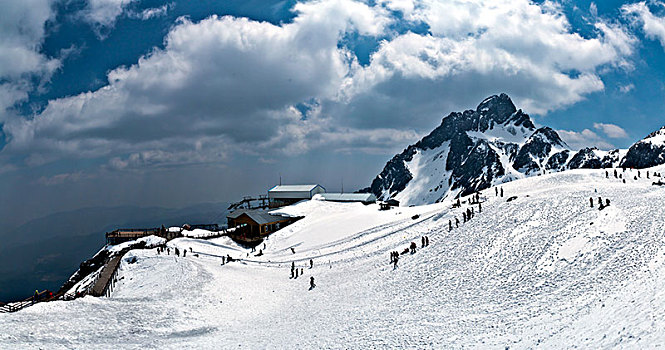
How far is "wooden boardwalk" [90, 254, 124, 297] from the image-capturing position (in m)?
31.7

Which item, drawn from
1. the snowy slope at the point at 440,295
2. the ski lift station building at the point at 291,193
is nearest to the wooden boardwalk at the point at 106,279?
the snowy slope at the point at 440,295

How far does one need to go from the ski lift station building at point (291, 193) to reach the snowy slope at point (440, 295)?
5719cm

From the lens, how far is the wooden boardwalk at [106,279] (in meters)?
31.7

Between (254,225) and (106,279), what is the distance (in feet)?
95.9

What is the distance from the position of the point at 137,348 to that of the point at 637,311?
68.6 ft

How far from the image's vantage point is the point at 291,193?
101 meters

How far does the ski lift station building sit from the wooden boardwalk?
52706 millimetres

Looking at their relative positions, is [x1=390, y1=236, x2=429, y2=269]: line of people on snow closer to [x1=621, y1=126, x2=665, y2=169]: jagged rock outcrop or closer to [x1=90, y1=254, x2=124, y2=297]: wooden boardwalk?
[x1=90, y1=254, x2=124, y2=297]: wooden boardwalk

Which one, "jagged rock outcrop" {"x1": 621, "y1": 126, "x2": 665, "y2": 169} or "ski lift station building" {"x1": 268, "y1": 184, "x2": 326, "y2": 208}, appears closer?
"ski lift station building" {"x1": 268, "y1": 184, "x2": 326, "y2": 208}

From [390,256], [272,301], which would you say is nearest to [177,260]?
[272,301]

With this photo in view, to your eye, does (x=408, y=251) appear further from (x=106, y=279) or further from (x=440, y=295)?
(x=106, y=279)

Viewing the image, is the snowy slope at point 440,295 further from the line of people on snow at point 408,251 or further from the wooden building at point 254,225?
the wooden building at point 254,225

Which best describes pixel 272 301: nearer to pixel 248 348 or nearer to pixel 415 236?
pixel 248 348

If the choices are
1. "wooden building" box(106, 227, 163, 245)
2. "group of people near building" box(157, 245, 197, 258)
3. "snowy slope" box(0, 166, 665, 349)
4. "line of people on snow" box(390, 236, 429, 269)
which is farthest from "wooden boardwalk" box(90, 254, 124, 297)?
"line of people on snow" box(390, 236, 429, 269)
